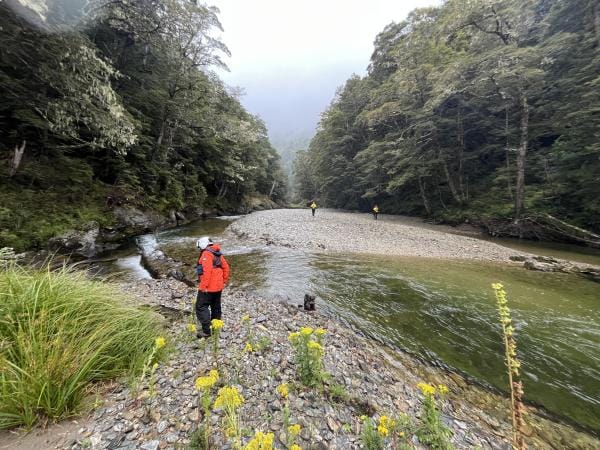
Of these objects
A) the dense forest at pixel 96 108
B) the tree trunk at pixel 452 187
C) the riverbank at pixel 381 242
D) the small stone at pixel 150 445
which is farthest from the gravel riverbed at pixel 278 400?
the tree trunk at pixel 452 187

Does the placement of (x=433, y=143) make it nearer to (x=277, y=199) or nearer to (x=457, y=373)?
(x=457, y=373)

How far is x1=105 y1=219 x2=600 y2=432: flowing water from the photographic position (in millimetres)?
5066

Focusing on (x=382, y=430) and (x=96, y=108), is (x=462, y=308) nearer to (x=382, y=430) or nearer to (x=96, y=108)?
(x=382, y=430)

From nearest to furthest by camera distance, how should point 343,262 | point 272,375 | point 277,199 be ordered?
point 272,375 → point 343,262 → point 277,199

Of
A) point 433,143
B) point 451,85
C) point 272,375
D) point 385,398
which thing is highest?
point 451,85

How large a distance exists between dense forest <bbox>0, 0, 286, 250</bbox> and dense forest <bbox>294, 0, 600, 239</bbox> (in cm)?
1809

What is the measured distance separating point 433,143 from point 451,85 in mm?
7808

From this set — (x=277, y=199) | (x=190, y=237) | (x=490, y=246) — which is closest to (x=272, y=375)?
(x=190, y=237)

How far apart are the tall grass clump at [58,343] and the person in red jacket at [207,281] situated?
0.85 meters

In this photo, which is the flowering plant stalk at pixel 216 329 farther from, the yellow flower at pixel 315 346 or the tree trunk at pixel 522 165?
the tree trunk at pixel 522 165

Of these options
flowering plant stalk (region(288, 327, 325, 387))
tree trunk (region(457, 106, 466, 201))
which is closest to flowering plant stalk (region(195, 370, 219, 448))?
flowering plant stalk (region(288, 327, 325, 387))

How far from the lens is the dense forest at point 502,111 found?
55.2 ft

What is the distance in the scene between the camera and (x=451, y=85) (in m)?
19.6

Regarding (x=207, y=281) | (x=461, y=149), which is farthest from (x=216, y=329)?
(x=461, y=149)
